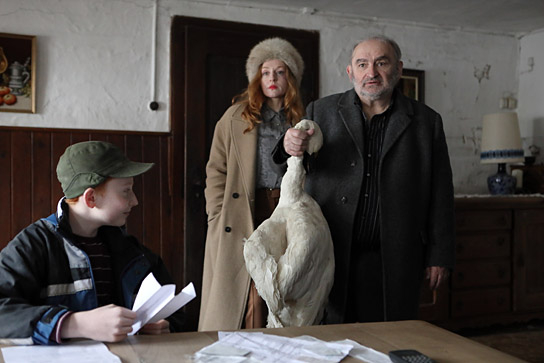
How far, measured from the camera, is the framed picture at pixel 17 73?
323 centimetres

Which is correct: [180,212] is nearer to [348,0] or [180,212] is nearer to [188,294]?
[348,0]

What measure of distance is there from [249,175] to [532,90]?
Result: 2.93 metres

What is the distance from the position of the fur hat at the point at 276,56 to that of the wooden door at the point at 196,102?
2.56 ft

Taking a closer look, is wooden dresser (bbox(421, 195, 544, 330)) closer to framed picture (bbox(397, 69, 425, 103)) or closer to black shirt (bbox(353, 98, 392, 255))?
framed picture (bbox(397, 69, 425, 103))

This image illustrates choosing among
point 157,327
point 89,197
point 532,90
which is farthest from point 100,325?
point 532,90

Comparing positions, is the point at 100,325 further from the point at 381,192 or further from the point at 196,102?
the point at 196,102

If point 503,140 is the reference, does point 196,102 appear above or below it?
above

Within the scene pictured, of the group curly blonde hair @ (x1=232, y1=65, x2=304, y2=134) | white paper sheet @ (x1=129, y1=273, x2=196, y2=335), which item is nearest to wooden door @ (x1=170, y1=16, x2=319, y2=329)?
curly blonde hair @ (x1=232, y1=65, x2=304, y2=134)

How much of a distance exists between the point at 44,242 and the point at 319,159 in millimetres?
1072

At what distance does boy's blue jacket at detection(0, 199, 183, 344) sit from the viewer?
46.7 inches

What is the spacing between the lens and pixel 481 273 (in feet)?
12.6

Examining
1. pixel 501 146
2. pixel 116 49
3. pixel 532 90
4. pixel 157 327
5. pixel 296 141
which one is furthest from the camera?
pixel 532 90

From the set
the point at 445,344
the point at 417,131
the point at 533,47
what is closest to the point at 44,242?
the point at 445,344

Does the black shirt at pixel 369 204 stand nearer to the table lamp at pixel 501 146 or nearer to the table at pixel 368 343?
the table at pixel 368 343
